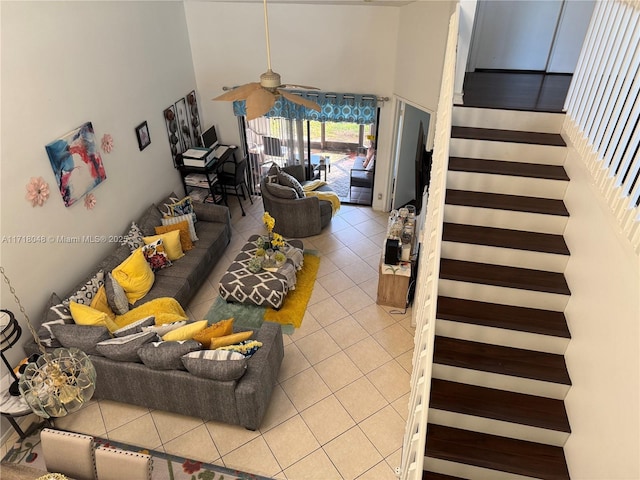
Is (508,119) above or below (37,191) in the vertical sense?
above

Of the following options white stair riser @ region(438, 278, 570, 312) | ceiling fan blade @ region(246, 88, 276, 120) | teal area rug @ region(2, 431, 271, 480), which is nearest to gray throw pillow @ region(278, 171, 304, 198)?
ceiling fan blade @ region(246, 88, 276, 120)

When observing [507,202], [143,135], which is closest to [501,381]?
[507,202]

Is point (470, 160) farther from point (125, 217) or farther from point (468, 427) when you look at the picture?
point (125, 217)

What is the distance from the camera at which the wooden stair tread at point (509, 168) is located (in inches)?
139

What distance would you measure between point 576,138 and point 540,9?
2.20 meters

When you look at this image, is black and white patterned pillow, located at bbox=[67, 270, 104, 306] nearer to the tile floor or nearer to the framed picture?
the tile floor

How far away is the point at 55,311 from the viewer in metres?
4.35

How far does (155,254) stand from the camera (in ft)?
18.2

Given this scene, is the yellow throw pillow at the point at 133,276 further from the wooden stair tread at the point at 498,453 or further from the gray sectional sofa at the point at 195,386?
the wooden stair tread at the point at 498,453

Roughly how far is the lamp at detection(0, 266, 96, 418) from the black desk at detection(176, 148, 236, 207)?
4.59 m

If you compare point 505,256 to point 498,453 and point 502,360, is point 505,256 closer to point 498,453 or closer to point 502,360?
point 502,360

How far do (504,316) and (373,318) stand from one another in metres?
2.46

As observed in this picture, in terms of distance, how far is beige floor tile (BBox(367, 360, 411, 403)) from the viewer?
4.61m

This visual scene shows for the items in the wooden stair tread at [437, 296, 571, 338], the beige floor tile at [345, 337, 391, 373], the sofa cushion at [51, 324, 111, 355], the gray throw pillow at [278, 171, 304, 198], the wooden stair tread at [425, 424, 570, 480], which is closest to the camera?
the wooden stair tread at [425, 424, 570, 480]
